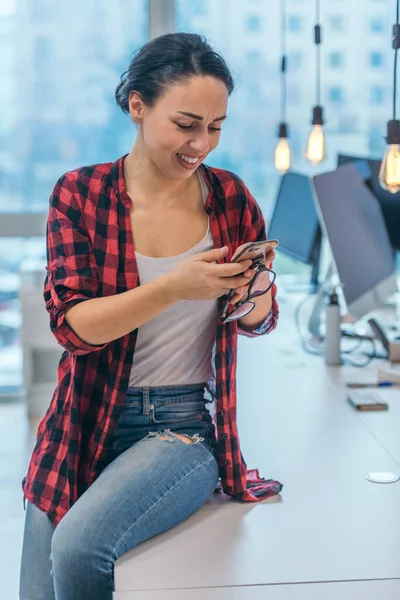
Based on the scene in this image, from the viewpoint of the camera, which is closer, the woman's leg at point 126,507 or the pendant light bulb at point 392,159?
the woman's leg at point 126,507

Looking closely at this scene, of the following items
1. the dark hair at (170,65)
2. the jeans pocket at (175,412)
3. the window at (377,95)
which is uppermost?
the dark hair at (170,65)

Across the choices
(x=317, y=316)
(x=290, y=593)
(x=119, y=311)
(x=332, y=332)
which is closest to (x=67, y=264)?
(x=119, y=311)

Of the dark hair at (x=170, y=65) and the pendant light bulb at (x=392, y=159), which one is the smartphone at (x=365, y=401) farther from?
the dark hair at (x=170, y=65)

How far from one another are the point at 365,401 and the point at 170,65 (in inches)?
45.2

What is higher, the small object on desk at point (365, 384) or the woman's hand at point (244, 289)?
the woman's hand at point (244, 289)

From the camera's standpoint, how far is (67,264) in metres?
1.49

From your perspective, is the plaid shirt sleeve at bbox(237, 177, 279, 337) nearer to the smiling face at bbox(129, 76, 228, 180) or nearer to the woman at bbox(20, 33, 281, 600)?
the woman at bbox(20, 33, 281, 600)

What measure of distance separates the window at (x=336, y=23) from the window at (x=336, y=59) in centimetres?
12

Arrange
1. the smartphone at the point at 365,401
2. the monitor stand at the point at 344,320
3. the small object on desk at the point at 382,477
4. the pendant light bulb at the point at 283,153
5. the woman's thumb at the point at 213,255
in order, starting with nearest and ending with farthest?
the woman's thumb at the point at 213,255
the small object on desk at the point at 382,477
the smartphone at the point at 365,401
the monitor stand at the point at 344,320
the pendant light bulb at the point at 283,153

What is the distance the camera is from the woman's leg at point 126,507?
1322 mm

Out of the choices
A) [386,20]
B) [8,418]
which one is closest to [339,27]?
[386,20]

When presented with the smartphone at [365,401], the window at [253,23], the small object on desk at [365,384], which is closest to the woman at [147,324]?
the smartphone at [365,401]

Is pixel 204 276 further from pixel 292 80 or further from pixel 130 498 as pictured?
pixel 292 80

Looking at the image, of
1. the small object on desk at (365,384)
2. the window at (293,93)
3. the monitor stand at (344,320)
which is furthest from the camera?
the window at (293,93)
